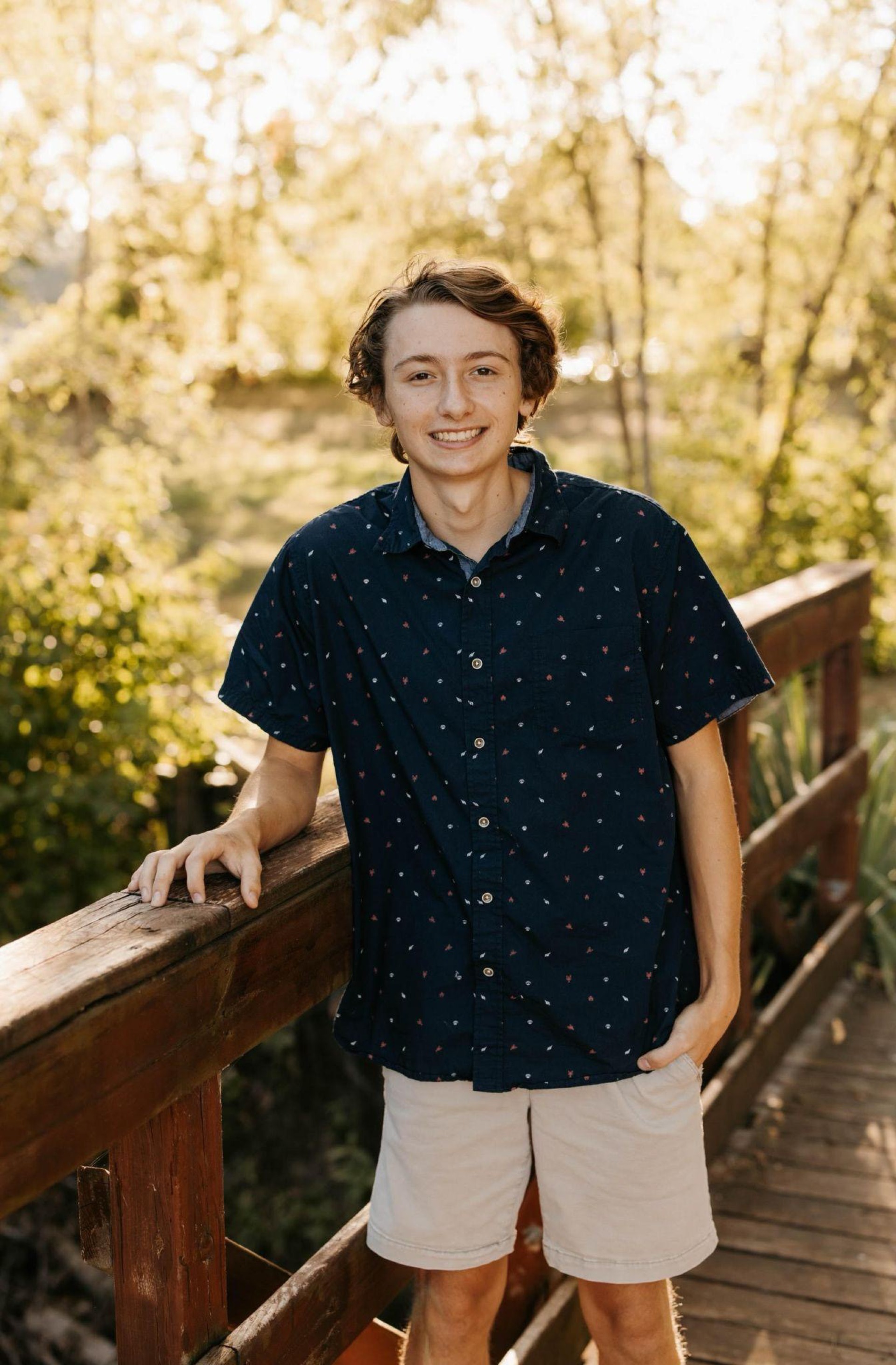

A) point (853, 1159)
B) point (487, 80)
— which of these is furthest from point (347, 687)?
point (487, 80)

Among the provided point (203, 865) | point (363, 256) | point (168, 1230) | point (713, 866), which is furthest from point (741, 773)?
point (363, 256)

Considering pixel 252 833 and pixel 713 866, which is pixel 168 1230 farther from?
pixel 713 866

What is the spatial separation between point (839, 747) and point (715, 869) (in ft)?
7.15

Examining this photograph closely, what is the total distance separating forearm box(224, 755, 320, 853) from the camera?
1742 mm

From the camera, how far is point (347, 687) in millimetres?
1824

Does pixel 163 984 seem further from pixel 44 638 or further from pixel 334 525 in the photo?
pixel 44 638

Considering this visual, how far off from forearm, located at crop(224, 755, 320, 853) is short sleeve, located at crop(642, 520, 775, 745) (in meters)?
0.48

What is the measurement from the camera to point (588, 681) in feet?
5.74

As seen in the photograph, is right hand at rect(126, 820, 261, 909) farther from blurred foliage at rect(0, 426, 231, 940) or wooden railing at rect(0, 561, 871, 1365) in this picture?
blurred foliage at rect(0, 426, 231, 940)

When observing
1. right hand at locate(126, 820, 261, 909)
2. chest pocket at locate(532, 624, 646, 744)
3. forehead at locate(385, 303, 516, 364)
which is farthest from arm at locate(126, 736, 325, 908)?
forehead at locate(385, 303, 516, 364)

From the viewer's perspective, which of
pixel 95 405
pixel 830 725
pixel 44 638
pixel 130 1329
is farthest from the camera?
pixel 95 405

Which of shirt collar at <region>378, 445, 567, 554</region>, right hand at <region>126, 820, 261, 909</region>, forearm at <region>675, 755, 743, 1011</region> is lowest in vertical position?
forearm at <region>675, 755, 743, 1011</region>

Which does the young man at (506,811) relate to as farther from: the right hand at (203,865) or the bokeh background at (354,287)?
the bokeh background at (354,287)

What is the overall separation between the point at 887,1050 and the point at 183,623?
254 cm
